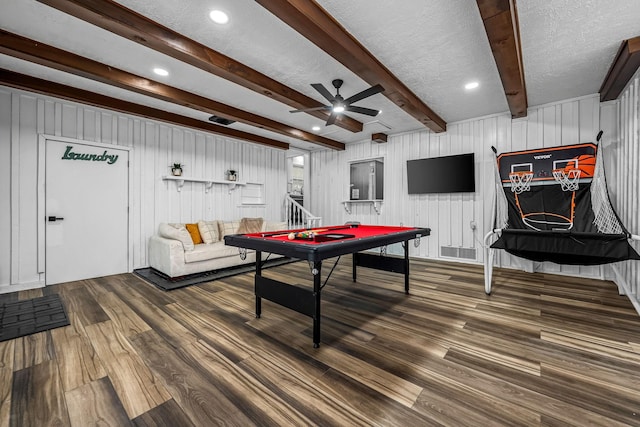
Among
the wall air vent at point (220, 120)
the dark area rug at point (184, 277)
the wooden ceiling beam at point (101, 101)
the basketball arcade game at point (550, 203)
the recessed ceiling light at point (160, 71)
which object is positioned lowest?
the dark area rug at point (184, 277)

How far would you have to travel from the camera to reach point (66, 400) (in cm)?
158

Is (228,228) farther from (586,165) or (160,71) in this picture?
(586,165)

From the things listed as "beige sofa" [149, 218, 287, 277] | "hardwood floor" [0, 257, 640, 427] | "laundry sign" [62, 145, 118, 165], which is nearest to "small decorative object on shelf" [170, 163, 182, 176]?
"laundry sign" [62, 145, 118, 165]

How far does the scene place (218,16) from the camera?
7.66 ft

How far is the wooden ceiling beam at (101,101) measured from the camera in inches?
129

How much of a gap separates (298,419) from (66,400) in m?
1.35

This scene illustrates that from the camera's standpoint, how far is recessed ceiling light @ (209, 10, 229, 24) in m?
2.29

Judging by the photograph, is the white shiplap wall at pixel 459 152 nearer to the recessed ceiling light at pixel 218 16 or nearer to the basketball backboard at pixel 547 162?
the basketball backboard at pixel 547 162

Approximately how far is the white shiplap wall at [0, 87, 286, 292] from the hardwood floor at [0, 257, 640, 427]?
1405 mm

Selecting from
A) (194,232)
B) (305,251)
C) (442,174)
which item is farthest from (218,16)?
(442,174)

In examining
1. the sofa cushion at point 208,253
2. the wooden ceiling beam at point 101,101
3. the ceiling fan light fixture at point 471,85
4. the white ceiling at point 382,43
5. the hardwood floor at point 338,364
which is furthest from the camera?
the sofa cushion at point 208,253

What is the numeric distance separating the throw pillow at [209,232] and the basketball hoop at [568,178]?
566 cm

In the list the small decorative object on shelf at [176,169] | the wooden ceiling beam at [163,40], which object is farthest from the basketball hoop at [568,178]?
the small decorative object on shelf at [176,169]

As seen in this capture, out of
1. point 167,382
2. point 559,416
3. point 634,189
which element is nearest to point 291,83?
point 167,382
